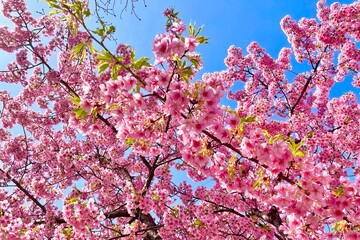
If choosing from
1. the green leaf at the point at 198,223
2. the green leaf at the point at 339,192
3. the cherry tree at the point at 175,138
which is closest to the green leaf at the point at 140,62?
the cherry tree at the point at 175,138

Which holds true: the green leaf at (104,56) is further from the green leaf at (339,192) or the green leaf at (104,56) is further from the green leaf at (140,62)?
the green leaf at (339,192)

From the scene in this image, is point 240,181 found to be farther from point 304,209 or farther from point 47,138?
point 47,138

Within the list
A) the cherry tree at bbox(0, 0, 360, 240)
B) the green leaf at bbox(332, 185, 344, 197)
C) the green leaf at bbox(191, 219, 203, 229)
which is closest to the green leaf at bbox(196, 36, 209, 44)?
the cherry tree at bbox(0, 0, 360, 240)

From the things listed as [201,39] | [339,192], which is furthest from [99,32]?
[339,192]

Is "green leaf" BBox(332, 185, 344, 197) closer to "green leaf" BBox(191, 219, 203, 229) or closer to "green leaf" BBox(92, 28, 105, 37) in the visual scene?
"green leaf" BBox(92, 28, 105, 37)

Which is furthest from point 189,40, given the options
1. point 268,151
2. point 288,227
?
point 288,227

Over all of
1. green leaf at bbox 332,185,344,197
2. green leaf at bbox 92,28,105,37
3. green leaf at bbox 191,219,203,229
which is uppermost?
green leaf at bbox 92,28,105,37

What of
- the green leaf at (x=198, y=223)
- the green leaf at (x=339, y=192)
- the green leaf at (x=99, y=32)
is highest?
the green leaf at (x=99, y=32)

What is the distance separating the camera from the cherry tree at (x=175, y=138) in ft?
12.3

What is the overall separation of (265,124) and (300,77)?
3418mm

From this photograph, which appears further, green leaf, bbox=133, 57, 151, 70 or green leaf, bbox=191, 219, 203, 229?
green leaf, bbox=191, 219, 203, 229

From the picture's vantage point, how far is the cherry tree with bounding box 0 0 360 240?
147 inches

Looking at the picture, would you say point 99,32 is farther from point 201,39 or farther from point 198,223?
point 198,223

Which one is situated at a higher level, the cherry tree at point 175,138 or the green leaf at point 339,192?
the cherry tree at point 175,138
